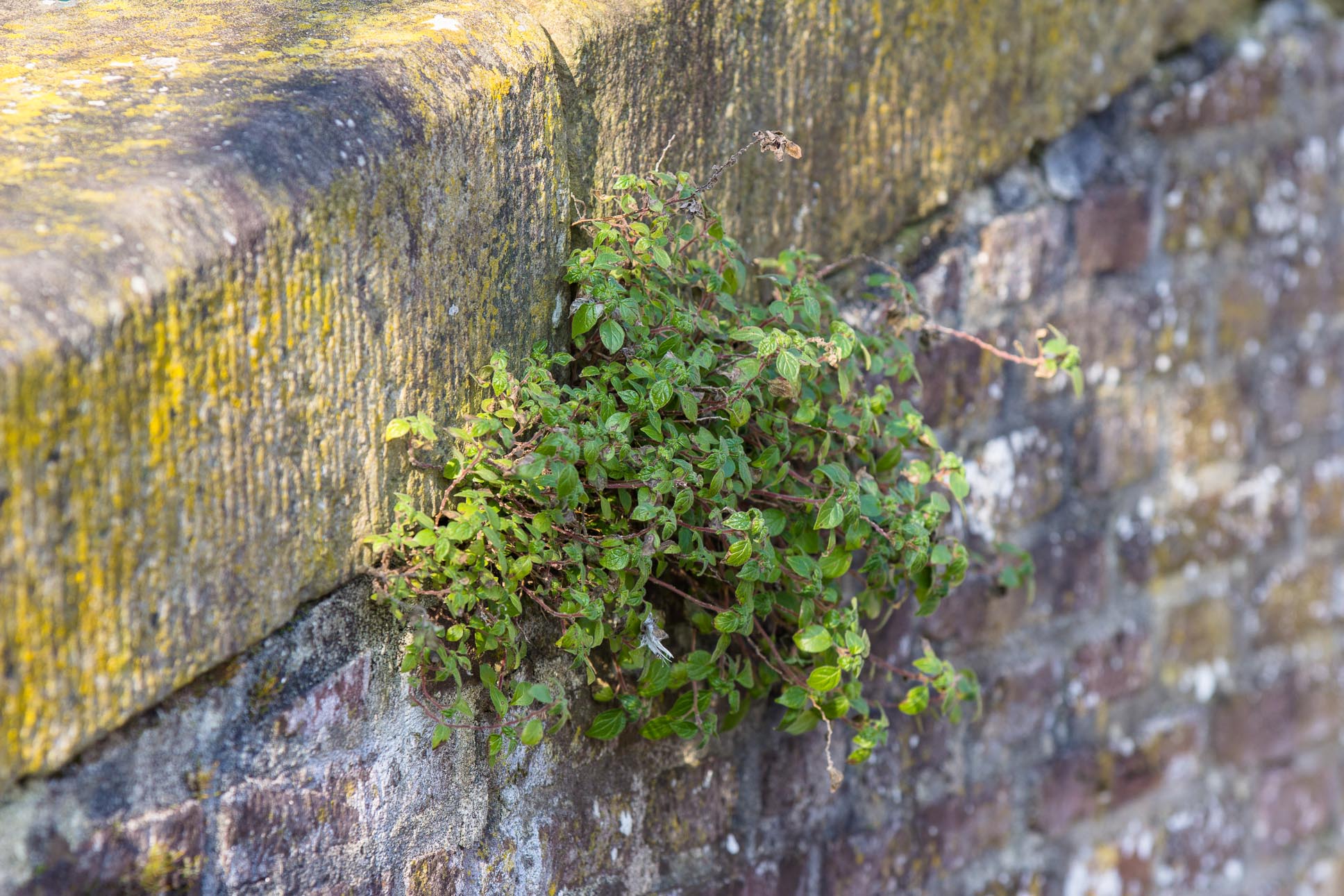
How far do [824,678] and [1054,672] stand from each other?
2.63 feet

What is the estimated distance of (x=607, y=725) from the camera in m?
1.18

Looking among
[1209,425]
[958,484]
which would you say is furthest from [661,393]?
[1209,425]

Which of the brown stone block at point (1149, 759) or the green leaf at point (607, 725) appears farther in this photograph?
the brown stone block at point (1149, 759)

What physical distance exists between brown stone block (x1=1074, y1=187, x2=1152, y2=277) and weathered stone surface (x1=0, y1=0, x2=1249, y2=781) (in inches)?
25.6

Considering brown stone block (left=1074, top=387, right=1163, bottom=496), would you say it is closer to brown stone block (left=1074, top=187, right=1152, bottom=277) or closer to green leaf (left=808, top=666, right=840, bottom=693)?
brown stone block (left=1074, top=187, right=1152, bottom=277)

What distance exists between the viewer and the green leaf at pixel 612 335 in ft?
3.49

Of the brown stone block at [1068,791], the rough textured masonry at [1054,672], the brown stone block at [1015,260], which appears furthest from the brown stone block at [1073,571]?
the brown stone block at [1015,260]

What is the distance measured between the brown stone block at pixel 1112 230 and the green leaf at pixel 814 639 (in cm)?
94

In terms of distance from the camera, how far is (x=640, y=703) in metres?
1.20

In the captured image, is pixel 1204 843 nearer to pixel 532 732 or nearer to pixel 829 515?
pixel 829 515

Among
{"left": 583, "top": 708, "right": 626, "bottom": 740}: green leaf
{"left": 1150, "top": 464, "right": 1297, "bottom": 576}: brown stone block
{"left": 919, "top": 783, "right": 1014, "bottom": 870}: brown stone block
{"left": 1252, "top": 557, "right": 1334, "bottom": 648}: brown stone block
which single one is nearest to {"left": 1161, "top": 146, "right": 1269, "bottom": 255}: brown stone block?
{"left": 1150, "top": 464, "right": 1297, "bottom": 576}: brown stone block

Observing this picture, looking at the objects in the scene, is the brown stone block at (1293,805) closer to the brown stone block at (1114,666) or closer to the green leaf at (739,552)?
the brown stone block at (1114,666)

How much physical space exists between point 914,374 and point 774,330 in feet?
1.04

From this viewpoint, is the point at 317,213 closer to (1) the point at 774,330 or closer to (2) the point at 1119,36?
(1) the point at 774,330
